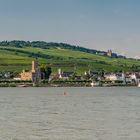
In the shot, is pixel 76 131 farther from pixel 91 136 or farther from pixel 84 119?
pixel 84 119

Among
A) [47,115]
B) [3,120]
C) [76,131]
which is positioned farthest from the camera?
[47,115]

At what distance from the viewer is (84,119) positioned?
170 ft

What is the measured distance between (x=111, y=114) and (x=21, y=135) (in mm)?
18619

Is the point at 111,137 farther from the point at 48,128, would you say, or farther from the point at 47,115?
the point at 47,115

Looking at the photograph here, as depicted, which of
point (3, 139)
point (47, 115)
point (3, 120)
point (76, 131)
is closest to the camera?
point (3, 139)

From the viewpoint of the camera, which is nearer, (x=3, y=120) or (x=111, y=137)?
(x=111, y=137)

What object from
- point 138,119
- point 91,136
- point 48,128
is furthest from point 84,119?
point 91,136

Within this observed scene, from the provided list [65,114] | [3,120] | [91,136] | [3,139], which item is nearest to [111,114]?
[65,114]

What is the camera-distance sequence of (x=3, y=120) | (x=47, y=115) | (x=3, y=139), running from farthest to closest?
(x=47, y=115), (x=3, y=120), (x=3, y=139)

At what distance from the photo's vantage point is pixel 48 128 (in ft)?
143

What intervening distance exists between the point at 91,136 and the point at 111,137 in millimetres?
1462

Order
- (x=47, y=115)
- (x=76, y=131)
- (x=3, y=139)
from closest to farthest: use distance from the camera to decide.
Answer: (x=3, y=139)
(x=76, y=131)
(x=47, y=115)

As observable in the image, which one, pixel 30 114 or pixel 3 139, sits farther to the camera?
pixel 30 114

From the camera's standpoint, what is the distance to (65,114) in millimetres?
57750
